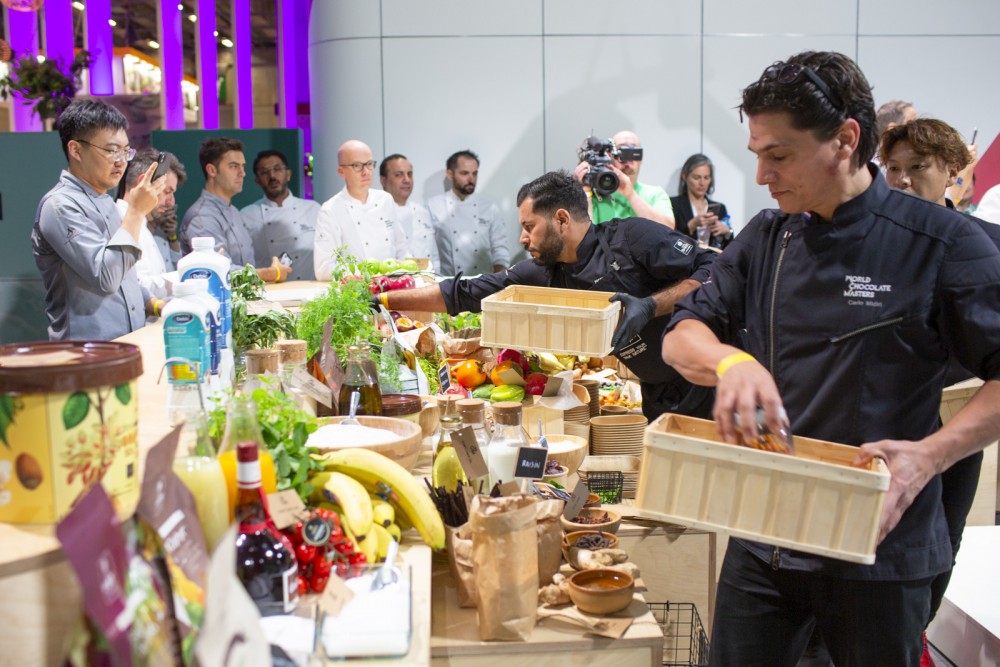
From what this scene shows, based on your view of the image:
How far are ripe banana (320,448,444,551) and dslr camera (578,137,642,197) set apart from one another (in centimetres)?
347

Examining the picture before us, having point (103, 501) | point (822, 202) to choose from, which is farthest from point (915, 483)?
point (103, 501)

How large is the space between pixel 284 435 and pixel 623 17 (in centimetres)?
649

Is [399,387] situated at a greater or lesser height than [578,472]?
greater

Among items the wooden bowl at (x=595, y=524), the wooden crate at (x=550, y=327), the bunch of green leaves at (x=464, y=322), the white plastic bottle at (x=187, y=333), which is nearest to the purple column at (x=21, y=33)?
the bunch of green leaves at (x=464, y=322)

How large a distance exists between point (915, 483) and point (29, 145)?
6.13 metres

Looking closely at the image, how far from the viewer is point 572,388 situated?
125 inches

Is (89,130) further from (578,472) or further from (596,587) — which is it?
(596,587)

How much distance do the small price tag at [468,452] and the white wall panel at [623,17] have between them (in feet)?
20.1

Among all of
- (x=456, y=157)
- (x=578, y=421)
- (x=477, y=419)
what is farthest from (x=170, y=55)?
(x=477, y=419)

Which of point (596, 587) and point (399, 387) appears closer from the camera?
point (596, 587)

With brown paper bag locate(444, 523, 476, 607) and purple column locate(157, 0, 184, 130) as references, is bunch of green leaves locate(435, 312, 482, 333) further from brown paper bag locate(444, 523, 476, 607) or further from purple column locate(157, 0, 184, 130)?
purple column locate(157, 0, 184, 130)

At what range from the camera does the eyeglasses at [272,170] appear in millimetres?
6562

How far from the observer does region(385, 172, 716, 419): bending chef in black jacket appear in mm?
3166

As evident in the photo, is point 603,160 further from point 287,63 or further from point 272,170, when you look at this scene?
point 287,63
